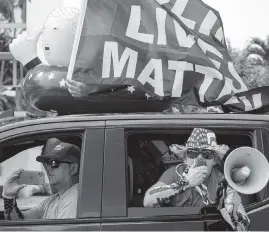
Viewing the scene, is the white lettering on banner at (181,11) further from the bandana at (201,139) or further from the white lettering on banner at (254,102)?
the bandana at (201,139)

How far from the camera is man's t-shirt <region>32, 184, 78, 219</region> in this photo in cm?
289

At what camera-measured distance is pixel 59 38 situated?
3.92 metres

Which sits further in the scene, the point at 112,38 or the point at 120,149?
the point at 112,38

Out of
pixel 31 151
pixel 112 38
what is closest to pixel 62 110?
pixel 31 151

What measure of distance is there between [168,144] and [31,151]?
0.82 meters

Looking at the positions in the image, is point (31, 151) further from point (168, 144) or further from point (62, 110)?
point (168, 144)

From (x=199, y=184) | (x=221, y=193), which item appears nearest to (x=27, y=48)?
(x=199, y=184)

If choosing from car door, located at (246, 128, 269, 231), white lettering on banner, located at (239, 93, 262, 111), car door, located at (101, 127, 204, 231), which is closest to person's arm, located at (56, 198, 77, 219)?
car door, located at (101, 127, 204, 231)

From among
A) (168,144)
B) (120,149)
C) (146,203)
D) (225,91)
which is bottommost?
(146,203)

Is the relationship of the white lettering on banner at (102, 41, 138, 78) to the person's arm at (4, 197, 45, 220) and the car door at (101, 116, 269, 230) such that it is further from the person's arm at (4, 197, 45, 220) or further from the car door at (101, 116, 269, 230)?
the person's arm at (4, 197, 45, 220)

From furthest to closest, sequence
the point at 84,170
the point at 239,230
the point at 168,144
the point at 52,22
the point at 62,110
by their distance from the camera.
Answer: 1. the point at 52,22
2. the point at 62,110
3. the point at 168,144
4. the point at 84,170
5. the point at 239,230

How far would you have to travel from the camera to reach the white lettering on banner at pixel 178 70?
3.30 m

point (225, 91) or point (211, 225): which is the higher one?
point (225, 91)

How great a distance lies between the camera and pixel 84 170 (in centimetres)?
284
